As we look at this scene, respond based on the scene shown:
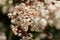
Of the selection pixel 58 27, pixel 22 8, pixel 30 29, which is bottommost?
pixel 58 27

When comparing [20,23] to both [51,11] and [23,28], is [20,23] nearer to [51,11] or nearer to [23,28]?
[23,28]

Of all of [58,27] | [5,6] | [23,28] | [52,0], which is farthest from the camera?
[58,27]

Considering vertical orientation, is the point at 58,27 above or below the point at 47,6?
below

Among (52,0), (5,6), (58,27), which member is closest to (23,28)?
(52,0)

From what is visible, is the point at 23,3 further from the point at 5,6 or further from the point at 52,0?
the point at 5,6

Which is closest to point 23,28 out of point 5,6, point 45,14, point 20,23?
point 20,23

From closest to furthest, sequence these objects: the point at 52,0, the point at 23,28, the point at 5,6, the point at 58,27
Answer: the point at 23,28 < the point at 52,0 < the point at 5,6 < the point at 58,27

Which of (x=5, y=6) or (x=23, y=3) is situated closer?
(x=23, y=3)
